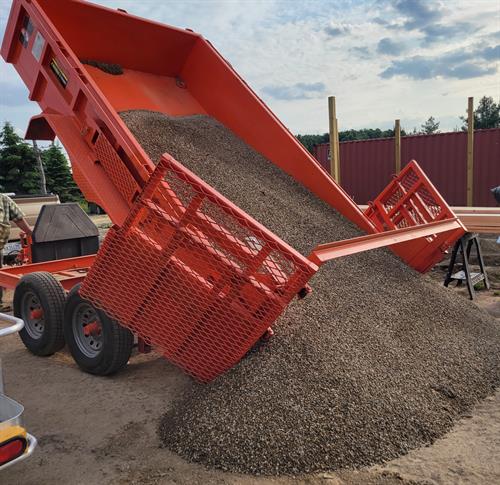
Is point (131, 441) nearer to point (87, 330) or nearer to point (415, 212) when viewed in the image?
point (87, 330)

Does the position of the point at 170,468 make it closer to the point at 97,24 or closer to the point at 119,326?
the point at 119,326

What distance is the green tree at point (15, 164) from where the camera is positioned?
24609 millimetres

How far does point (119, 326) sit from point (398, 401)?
1.99 meters

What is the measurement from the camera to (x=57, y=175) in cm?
2664

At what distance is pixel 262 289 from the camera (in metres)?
2.81

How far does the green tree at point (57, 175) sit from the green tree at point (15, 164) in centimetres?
113

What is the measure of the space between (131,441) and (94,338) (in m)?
1.14

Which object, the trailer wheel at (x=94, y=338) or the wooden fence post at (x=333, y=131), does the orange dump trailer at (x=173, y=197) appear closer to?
the trailer wheel at (x=94, y=338)

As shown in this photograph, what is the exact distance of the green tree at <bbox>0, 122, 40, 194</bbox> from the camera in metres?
24.6

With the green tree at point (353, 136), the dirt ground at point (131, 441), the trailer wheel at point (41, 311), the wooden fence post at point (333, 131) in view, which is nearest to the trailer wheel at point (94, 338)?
the dirt ground at point (131, 441)

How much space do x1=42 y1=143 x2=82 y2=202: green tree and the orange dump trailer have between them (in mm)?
22665

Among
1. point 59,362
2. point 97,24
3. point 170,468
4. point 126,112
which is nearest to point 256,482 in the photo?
point 170,468

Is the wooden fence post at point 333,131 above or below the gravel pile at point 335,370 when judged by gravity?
above

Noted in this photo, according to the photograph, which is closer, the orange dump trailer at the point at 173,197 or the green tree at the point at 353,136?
the orange dump trailer at the point at 173,197
